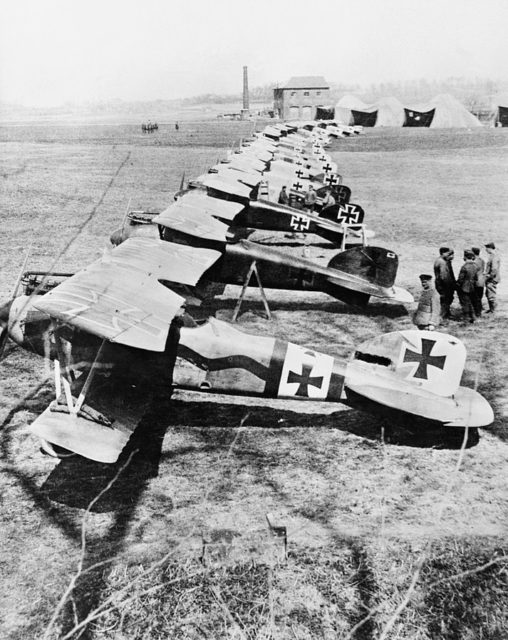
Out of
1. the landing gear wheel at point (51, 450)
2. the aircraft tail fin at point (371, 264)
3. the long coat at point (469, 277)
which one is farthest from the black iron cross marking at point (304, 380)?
the long coat at point (469, 277)

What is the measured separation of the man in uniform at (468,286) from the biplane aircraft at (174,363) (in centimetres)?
453

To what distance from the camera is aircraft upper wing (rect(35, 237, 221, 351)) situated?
6211 millimetres

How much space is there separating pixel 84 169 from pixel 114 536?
108ft

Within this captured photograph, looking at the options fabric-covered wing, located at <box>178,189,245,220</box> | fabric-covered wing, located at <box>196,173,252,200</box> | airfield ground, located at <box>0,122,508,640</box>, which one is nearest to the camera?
airfield ground, located at <box>0,122,508,640</box>

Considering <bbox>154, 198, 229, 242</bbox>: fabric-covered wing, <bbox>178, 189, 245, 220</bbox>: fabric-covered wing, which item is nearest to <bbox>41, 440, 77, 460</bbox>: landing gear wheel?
<bbox>154, 198, 229, 242</bbox>: fabric-covered wing

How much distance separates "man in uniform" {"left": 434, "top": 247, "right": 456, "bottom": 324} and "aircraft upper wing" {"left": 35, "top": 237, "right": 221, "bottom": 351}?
504cm

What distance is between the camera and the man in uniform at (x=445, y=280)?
1135cm

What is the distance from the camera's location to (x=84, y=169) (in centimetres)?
3500

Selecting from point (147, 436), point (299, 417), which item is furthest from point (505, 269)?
point (147, 436)

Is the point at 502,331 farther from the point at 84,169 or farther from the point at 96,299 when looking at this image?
the point at 84,169

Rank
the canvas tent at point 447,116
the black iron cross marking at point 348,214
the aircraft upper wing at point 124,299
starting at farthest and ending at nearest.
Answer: the canvas tent at point 447,116 < the black iron cross marking at point 348,214 < the aircraft upper wing at point 124,299

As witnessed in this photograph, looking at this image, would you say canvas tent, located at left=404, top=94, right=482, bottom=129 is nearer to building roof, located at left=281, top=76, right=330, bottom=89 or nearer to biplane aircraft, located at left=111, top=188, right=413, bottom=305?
building roof, located at left=281, top=76, right=330, bottom=89

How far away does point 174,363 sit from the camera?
7.33m

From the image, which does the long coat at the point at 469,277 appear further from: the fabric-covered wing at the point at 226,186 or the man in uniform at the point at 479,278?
the fabric-covered wing at the point at 226,186
